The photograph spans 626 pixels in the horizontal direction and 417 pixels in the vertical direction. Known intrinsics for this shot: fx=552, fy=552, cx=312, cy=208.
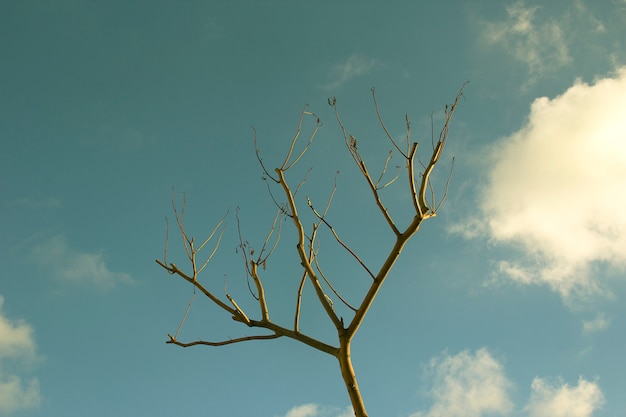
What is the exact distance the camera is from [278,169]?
5.18 m

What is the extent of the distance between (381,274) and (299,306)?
0.85 meters

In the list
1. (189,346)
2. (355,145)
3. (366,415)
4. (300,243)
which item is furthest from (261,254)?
(366,415)

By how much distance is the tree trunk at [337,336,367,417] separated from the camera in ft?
13.5

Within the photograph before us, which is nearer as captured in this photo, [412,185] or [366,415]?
[366,415]

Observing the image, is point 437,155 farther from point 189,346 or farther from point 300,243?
point 189,346

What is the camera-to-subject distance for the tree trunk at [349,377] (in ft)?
13.5

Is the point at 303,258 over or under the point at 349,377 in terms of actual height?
over

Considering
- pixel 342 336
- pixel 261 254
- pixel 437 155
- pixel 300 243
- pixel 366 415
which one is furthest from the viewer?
pixel 261 254

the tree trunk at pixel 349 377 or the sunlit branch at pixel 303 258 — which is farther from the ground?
the sunlit branch at pixel 303 258

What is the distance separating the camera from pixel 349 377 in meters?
4.27

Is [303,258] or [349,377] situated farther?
[303,258]

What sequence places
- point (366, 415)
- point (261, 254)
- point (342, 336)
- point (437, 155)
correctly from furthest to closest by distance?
point (261, 254) < point (437, 155) < point (342, 336) < point (366, 415)

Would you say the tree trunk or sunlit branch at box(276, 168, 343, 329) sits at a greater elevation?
sunlit branch at box(276, 168, 343, 329)

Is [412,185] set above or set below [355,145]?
below
